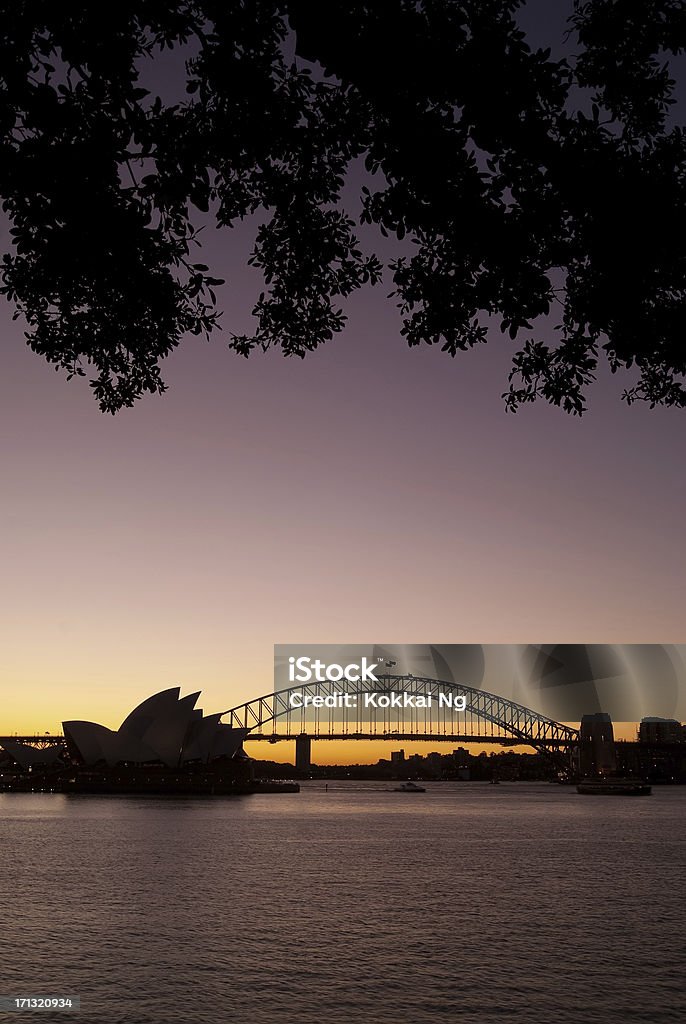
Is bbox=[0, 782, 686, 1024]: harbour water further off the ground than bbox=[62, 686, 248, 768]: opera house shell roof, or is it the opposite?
bbox=[62, 686, 248, 768]: opera house shell roof

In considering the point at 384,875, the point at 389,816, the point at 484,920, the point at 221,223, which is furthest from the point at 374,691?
the point at 221,223

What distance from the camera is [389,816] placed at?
11469 cm

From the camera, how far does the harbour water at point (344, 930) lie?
21.9 meters

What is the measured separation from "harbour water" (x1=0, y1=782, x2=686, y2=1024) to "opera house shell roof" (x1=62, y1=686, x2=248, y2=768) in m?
68.1

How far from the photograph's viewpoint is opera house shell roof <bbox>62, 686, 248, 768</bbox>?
138m

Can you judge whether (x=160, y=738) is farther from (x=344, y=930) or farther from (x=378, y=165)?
(x=378, y=165)

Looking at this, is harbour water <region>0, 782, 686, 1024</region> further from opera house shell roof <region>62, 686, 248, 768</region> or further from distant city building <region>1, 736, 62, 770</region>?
distant city building <region>1, 736, 62, 770</region>

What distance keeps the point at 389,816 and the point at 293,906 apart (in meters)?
80.3

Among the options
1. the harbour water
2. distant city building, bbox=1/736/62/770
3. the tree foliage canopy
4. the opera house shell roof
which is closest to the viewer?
the tree foliage canopy

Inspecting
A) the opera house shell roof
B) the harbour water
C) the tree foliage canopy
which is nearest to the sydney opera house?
the opera house shell roof

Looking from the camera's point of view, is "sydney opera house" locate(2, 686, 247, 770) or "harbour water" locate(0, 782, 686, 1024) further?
"sydney opera house" locate(2, 686, 247, 770)

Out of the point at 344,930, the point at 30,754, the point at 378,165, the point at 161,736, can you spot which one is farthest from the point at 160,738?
the point at 378,165

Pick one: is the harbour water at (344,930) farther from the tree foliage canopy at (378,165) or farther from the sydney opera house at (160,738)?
the sydney opera house at (160,738)

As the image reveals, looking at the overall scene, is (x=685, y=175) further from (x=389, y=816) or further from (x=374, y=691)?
(x=374, y=691)
